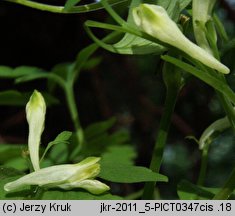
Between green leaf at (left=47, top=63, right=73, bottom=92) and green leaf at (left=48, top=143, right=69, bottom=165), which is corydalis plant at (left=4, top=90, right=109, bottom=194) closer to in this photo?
green leaf at (left=48, top=143, right=69, bottom=165)

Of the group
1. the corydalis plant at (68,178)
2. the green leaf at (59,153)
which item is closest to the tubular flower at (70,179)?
the corydalis plant at (68,178)

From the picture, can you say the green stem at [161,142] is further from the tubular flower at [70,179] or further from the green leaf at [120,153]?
the green leaf at [120,153]

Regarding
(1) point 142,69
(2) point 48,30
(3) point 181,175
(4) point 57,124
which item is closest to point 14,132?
(4) point 57,124

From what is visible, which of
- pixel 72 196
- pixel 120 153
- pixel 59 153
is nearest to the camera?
pixel 72 196

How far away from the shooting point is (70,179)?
13.7 inches

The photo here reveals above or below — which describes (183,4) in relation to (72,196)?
above

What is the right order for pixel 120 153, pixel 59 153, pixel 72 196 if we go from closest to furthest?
pixel 72 196
pixel 59 153
pixel 120 153

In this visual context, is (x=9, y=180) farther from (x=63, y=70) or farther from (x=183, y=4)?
(x=63, y=70)

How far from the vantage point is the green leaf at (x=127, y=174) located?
353mm

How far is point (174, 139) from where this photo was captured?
144 cm

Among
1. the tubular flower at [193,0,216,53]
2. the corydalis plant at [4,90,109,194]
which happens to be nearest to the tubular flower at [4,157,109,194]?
the corydalis plant at [4,90,109,194]

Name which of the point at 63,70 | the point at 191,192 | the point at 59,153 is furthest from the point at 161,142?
the point at 63,70

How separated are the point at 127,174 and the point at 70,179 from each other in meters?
0.04

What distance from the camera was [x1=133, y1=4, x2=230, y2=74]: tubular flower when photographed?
1.11ft
